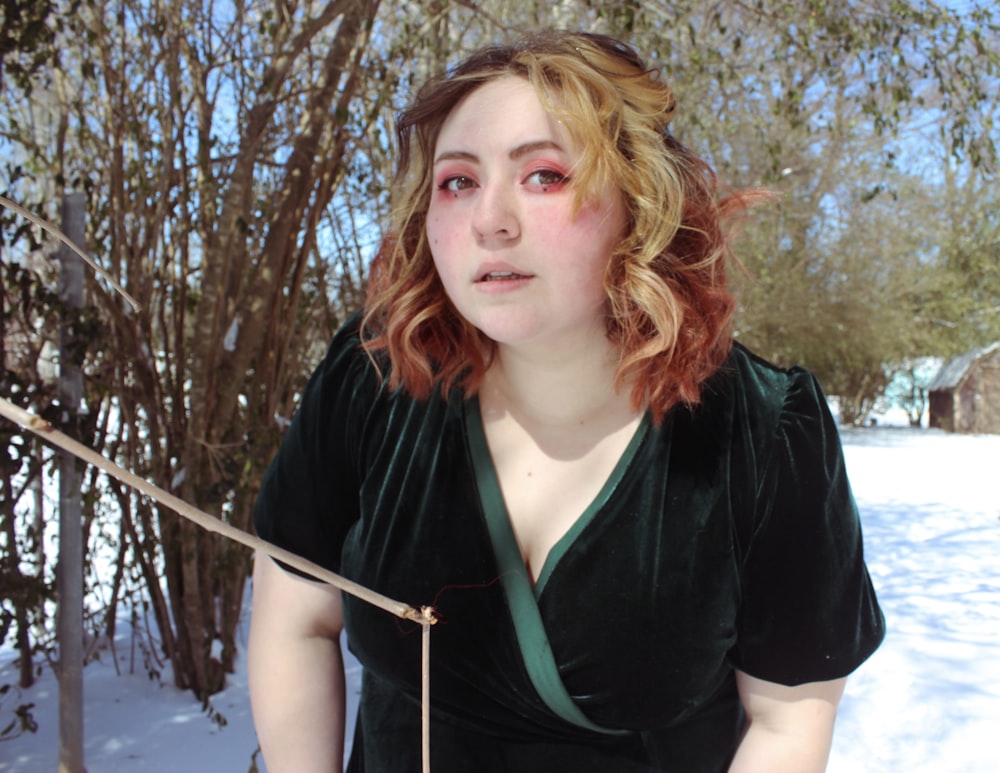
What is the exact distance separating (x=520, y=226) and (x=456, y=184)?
13 centimetres

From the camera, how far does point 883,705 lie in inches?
128

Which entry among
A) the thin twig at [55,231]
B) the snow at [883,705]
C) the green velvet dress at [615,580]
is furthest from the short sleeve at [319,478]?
the snow at [883,705]

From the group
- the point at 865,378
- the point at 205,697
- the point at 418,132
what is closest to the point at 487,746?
the point at 418,132

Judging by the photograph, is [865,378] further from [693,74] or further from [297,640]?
[297,640]

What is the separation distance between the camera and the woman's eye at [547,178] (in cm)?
100

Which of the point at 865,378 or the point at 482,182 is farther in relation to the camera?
the point at 865,378

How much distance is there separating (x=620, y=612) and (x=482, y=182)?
1.85ft

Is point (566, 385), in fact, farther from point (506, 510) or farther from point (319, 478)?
point (319, 478)

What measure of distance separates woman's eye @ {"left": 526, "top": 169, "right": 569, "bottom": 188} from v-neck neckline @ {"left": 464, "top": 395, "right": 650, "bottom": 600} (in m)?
0.34

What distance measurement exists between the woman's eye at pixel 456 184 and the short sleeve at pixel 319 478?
0.99 feet

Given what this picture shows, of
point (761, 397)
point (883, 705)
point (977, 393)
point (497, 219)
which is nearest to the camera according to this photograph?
point (497, 219)

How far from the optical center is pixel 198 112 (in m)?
2.78

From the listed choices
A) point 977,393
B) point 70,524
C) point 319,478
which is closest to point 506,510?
point 319,478

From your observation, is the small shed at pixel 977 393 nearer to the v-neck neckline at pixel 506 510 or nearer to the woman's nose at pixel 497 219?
the v-neck neckline at pixel 506 510
